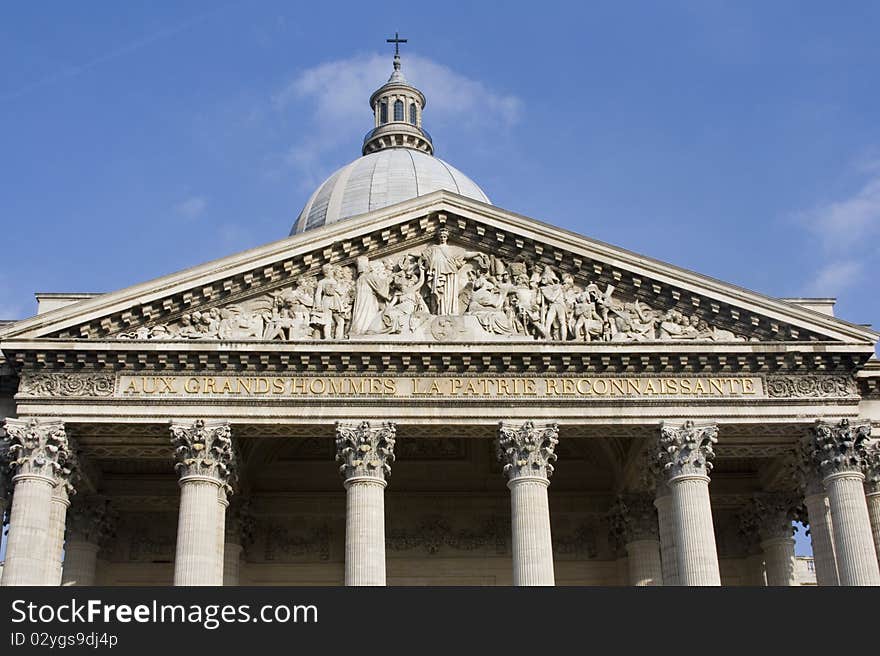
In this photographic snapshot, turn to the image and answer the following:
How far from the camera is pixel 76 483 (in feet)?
107

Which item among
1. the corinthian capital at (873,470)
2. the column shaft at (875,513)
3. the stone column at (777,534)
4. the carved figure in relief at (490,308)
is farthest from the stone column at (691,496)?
the stone column at (777,534)

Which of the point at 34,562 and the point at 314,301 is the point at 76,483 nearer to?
the point at 34,562

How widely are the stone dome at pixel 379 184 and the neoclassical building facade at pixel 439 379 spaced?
30.6m

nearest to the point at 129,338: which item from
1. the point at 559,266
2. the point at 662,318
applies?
the point at 559,266

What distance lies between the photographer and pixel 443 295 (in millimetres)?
31766

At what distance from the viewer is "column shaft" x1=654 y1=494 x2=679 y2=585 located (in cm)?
3077

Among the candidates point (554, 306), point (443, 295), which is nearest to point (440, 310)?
point (443, 295)

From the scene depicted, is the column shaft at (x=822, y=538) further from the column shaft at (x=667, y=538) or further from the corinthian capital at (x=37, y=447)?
the corinthian capital at (x=37, y=447)

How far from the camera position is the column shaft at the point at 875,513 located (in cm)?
3116

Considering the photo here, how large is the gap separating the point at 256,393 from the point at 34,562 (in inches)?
257

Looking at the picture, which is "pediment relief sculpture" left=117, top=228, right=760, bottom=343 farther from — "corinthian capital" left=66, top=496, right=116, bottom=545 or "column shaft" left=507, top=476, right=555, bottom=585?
"corinthian capital" left=66, top=496, right=116, bottom=545

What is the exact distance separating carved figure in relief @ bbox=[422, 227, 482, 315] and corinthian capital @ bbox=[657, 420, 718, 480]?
6.23m
